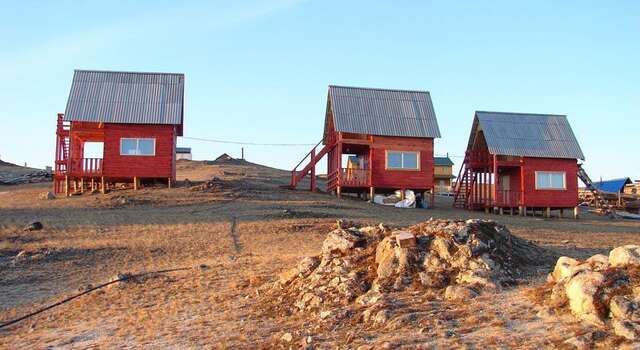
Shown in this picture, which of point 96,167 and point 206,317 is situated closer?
point 206,317

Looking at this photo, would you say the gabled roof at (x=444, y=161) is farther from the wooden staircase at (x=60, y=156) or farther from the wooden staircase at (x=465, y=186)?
the wooden staircase at (x=60, y=156)

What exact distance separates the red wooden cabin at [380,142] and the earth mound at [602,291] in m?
25.4

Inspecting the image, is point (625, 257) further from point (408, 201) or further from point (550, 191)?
point (550, 191)

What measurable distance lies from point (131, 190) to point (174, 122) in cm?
386

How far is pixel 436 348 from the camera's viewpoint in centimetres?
866

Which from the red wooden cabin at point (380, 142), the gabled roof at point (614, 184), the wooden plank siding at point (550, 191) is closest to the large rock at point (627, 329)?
the red wooden cabin at point (380, 142)

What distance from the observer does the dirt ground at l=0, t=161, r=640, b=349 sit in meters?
9.45

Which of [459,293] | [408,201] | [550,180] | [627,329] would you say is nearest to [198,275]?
[459,293]

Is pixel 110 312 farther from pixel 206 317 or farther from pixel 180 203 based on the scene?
pixel 180 203

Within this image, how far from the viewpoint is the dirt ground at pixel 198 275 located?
9.45m

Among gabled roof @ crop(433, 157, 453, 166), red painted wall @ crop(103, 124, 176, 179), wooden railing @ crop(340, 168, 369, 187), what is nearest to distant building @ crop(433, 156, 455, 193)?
gabled roof @ crop(433, 157, 453, 166)

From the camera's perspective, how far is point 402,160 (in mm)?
36250

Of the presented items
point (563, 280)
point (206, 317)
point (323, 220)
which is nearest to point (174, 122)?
point (323, 220)

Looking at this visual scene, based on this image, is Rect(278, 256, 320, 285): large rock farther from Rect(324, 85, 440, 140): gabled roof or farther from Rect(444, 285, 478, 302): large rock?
Rect(324, 85, 440, 140): gabled roof
